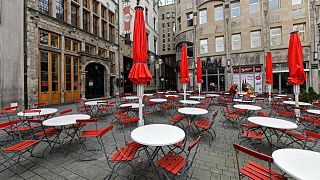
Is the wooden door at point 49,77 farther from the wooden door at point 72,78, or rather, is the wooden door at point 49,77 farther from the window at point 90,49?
the window at point 90,49

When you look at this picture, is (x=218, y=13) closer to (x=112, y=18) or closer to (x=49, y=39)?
(x=112, y=18)

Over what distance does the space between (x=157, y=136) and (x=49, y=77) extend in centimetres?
1172

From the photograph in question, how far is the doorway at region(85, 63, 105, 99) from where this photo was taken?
50.4 ft

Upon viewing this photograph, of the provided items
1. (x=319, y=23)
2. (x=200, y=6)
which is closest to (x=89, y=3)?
(x=200, y=6)

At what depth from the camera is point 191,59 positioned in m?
20.5

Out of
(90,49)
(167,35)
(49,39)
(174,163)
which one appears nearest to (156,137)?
(174,163)

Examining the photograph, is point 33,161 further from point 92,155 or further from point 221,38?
point 221,38

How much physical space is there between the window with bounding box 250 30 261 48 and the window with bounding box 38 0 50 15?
18.9 m

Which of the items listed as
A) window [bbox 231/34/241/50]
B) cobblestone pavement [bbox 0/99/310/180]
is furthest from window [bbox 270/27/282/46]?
cobblestone pavement [bbox 0/99/310/180]

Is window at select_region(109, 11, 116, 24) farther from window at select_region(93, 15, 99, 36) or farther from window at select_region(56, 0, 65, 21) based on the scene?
window at select_region(56, 0, 65, 21)

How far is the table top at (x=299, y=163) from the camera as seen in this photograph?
6.03ft

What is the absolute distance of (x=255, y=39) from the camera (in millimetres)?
16938

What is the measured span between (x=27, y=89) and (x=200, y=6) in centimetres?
1949

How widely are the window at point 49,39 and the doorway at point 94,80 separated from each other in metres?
3.57
